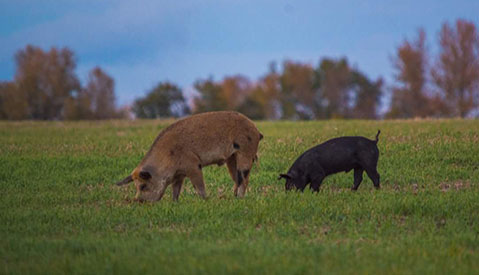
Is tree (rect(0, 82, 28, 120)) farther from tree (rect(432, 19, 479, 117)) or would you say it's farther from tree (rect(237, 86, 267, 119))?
tree (rect(432, 19, 479, 117))

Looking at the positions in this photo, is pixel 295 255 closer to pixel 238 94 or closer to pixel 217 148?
pixel 217 148

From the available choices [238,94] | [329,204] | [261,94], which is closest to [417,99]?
[261,94]

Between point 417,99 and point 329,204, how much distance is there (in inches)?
2335

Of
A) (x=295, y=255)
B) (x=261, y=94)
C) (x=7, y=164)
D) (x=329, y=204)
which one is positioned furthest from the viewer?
(x=261, y=94)

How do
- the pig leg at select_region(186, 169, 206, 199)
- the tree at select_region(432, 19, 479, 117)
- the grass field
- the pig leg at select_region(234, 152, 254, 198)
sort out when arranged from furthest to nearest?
the tree at select_region(432, 19, 479, 117) → the pig leg at select_region(234, 152, 254, 198) → the pig leg at select_region(186, 169, 206, 199) → the grass field

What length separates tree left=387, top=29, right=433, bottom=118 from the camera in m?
66.4

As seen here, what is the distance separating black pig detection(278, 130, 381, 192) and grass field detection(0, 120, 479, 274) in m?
0.40

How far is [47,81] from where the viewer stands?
76188mm

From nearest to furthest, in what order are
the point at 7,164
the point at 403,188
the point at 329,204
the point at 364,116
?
1. the point at 329,204
2. the point at 403,188
3. the point at 7,164
4. the point at 364,116

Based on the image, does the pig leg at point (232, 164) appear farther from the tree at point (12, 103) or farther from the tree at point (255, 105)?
the tree at point (12, 103)

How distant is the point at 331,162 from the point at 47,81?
228ft

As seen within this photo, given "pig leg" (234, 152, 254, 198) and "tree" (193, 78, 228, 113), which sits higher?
"tree" (193, 78, 228, 113)

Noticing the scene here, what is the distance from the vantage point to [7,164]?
651 inches

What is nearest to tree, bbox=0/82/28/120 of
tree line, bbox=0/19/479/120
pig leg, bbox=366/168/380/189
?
tree line, bbox=0/19/479/120
